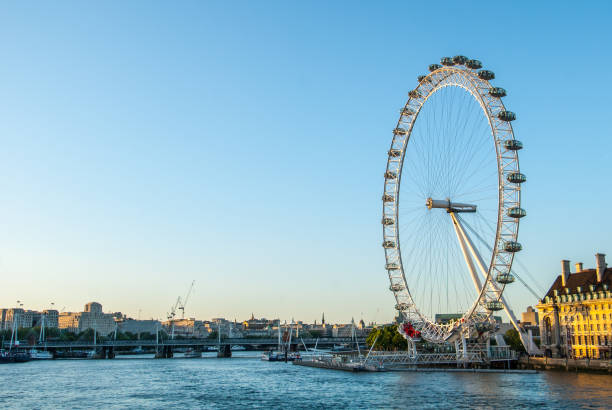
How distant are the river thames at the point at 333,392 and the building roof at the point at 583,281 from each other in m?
17.3

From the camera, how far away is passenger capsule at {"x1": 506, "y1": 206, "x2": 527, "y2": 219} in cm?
6575

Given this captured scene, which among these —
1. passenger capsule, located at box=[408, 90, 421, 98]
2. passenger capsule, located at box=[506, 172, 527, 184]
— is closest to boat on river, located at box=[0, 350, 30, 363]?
passenger capsule, located at box=[408, 90, 421, 98]

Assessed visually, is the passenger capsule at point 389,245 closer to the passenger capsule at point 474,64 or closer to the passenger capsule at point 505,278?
the passenger capsule at point 505,278

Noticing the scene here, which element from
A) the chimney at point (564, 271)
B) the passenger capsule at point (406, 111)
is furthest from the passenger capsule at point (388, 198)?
the chimney at point (564, 271)

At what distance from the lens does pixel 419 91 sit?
80.1 meters

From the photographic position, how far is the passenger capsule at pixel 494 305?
67.9 meters

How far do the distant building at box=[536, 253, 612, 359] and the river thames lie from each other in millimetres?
11620

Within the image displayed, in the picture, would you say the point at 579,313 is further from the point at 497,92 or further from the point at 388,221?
the point at 497,92

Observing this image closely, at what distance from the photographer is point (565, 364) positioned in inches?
2813

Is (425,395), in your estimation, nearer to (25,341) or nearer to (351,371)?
(351,371)

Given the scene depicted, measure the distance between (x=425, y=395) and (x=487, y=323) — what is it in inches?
1011

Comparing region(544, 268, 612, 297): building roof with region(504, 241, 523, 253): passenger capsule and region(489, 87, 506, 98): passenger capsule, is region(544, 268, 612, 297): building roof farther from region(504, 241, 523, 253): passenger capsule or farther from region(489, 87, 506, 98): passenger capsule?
region(489, 87, 506, 98): passenger capsule

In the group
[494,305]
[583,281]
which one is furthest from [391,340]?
[494,305]

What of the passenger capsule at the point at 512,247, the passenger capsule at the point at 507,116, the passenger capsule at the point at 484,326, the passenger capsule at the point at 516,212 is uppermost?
the passenger capsule at the point at 507,116
